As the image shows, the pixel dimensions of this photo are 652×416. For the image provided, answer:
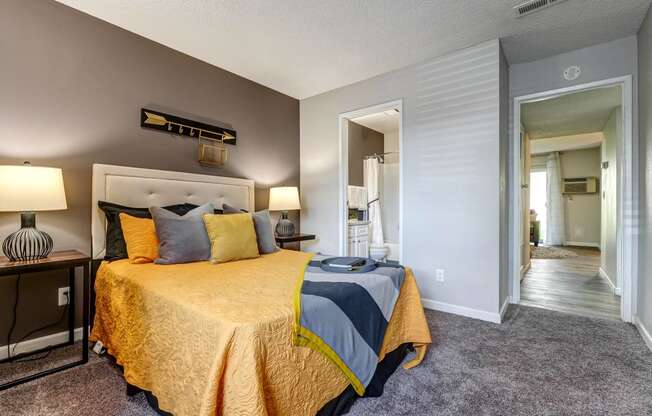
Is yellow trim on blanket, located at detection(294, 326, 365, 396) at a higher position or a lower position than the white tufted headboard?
lower

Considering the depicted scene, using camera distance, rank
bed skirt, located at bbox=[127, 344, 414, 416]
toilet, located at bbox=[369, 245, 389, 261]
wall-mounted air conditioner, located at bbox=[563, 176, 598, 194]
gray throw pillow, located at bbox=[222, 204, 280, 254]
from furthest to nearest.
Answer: wall-mounted air conditioner, located at bbox=[563, 176, 598, 194]
toilet, located at bbox=[369, 245, 389, 261]
gray throw pillow, located at bbox=[222, 204, 280, 254]
bed skirt, located at bbox=[127, 344, 414, 416]

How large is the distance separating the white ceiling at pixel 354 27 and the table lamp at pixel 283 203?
4.42ft

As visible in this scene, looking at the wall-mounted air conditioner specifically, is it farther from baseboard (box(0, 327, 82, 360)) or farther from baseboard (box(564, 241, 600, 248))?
baseboard (box(0, 327, 82, 360))

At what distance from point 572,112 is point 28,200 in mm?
5934


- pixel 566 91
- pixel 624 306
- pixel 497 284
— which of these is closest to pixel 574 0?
pixel 566 91

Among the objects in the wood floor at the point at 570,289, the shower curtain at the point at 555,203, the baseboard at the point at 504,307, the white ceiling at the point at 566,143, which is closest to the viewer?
the baseboard at the point at 504,307

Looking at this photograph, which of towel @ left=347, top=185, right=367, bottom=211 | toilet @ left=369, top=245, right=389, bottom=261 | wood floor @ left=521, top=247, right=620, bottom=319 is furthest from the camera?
towel @ left=347, top=185, right=367, bottom=211

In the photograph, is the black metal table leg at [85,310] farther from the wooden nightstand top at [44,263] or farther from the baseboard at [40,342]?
the baseboard at [40,342]

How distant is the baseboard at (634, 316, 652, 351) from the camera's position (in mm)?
2143

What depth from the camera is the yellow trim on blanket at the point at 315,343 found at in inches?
47.1

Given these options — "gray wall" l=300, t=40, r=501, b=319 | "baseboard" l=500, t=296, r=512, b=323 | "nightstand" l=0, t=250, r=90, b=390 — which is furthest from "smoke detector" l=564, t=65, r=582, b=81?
"nightstand" l=0, t=250, r=90, b=390

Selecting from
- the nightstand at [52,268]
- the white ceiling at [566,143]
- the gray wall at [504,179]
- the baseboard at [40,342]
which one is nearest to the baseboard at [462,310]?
the gray wall at [504,179]

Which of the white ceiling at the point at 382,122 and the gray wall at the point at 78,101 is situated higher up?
the white ceiling at the point at 382,122

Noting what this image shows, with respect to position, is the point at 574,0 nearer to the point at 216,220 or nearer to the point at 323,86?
the point at 323,86
